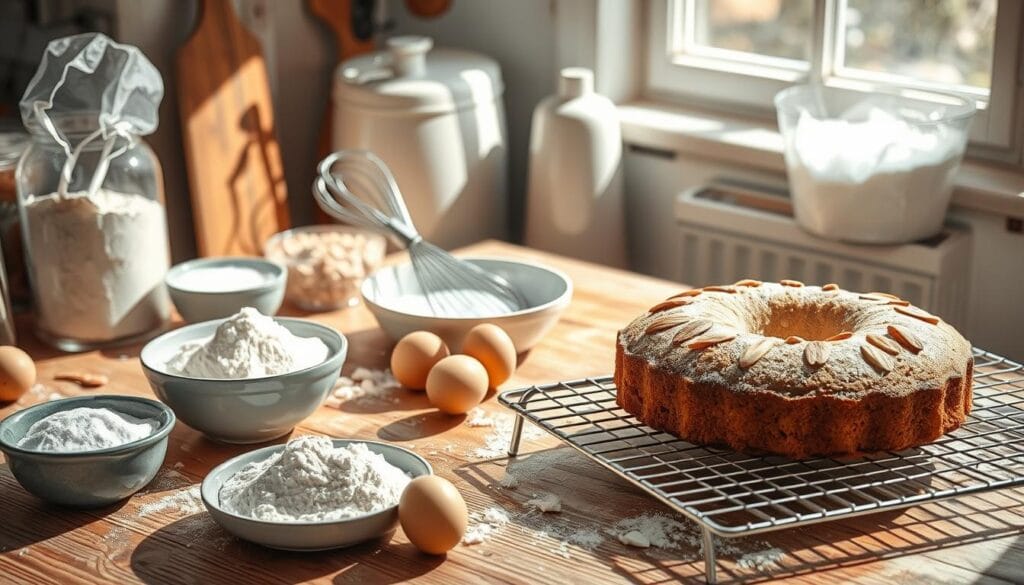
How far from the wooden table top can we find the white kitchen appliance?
0.72 m

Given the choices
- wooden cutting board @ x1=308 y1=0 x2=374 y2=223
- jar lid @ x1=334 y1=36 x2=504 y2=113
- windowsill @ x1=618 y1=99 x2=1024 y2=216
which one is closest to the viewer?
windowsill @ x1=618 y1=99 x2=1024 y2=216

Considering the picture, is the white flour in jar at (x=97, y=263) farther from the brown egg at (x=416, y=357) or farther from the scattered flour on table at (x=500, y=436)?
the scattered flour on table at (x=500, y=436)

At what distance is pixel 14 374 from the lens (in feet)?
4.34

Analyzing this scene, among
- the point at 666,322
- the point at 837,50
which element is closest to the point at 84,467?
the point at 666,322

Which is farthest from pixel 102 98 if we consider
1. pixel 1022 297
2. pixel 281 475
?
pixel 1022 297

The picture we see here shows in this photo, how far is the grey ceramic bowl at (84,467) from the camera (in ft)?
3.48

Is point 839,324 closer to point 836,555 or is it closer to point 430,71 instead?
point 836,555

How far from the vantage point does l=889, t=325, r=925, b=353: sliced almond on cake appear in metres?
1.08

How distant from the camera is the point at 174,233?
79.1 inches

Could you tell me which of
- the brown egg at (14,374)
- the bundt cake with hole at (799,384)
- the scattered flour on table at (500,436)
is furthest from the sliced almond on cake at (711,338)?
the brown egg at (14,374)

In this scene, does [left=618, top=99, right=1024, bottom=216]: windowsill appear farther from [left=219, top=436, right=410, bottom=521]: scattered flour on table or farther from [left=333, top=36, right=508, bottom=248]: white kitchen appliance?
[left=219, top=436, right=410, bottom=521]: scattered flour on table

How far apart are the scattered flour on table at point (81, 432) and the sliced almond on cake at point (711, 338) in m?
0.50

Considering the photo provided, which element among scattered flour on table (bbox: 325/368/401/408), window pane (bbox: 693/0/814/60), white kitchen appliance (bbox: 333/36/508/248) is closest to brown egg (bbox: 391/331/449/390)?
scattered flour on table (bbox: 325/368/401/408)

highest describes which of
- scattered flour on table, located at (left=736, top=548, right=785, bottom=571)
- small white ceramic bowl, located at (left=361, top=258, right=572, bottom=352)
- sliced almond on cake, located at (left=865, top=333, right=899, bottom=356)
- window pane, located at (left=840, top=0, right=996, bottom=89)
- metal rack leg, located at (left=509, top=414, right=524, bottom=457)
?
window pane, located at (left=840, top=0, right=996, bottom=89)
